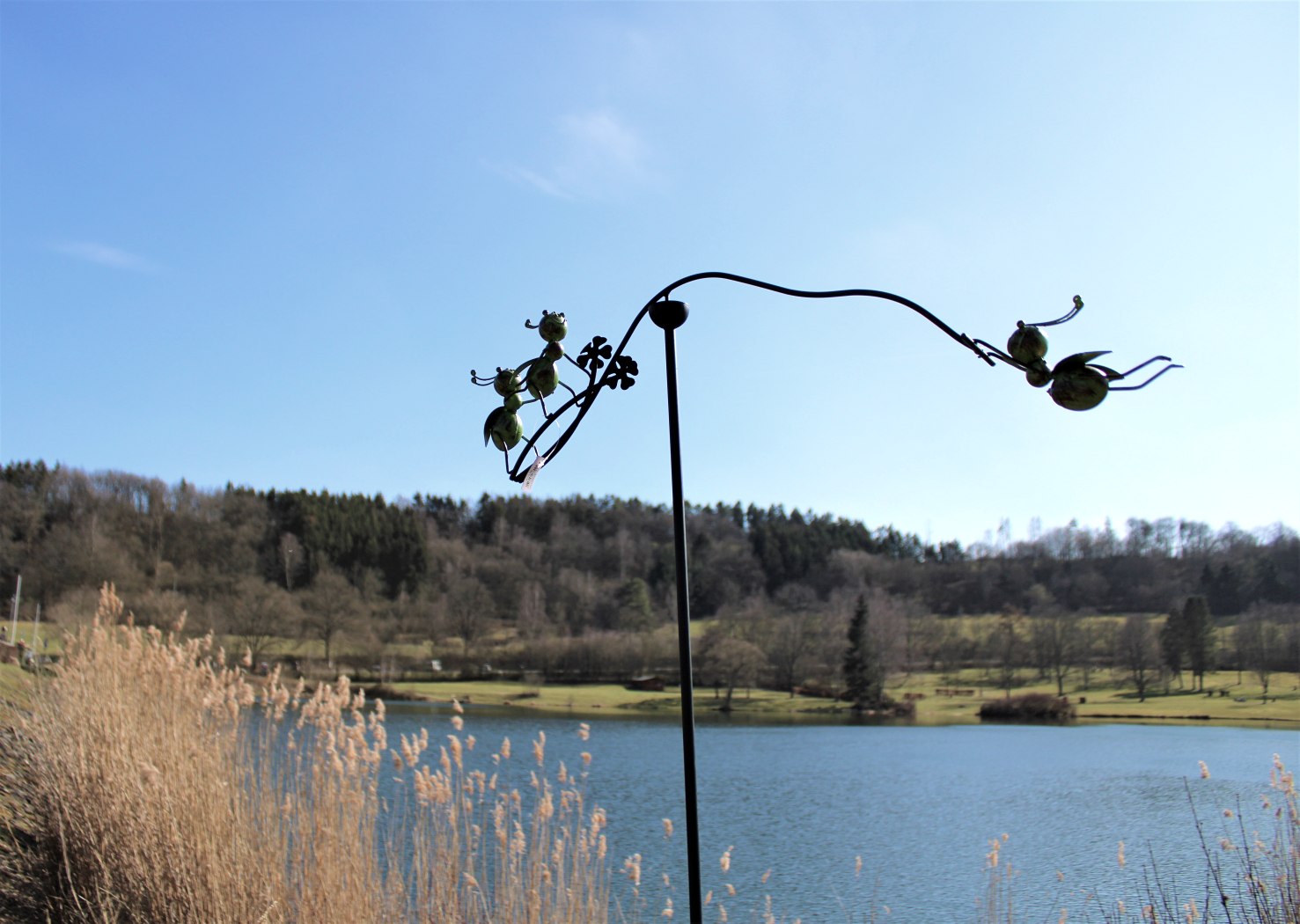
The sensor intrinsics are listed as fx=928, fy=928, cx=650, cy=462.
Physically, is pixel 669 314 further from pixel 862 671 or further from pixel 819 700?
pixel 819 700

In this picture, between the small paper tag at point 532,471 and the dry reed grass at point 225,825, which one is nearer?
the small paper tag at point 532,471

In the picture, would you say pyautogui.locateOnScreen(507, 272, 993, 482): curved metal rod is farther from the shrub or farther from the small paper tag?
the shrub

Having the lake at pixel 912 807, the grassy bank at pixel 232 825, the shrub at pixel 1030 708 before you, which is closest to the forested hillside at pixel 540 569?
the shrub at pixel 1030 708

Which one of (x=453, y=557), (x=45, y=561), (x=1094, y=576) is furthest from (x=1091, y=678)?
(x=45, y=561)

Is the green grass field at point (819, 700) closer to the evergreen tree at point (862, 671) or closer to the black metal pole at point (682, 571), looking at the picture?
the evergreen tree at point (862, 671)

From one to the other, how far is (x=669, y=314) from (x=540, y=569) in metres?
53.7

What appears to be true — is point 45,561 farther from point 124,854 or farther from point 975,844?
point 124,854

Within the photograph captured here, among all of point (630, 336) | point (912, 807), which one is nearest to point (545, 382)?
point (630, 336)

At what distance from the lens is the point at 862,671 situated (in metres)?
34.3

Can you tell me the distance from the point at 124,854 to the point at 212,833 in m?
0.34

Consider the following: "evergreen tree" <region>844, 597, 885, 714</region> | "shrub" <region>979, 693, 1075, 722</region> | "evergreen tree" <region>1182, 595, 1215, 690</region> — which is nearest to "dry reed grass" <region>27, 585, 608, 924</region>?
"evergreen tree" <region>1182, 595, 1215, 690</region>

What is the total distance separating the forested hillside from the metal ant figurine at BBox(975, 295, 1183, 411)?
2754 centimetres

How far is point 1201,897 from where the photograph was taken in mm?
7504

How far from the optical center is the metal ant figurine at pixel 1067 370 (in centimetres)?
78
